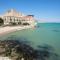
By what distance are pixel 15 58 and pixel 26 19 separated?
100 meters

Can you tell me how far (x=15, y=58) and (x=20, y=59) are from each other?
0.78m

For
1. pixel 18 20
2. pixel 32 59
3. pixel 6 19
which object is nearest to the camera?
pixel 32 59

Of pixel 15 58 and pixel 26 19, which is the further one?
pixel 26 19

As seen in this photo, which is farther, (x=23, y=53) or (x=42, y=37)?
(x=42, y=37)

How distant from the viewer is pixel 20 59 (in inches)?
596

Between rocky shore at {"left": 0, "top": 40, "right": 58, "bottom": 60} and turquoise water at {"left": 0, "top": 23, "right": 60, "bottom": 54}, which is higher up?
rocky shore at {"left": 0, "top": 40, "right": 58, "bottom": 60}

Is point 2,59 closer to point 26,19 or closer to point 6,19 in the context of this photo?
point 6,19

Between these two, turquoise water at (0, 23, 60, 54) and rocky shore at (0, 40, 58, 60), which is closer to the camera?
rocky shore at (0, 40, 58, 60)

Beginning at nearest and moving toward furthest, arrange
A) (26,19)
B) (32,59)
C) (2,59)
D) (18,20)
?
(2,59) → (32,59) → (18,20) → (26,19)

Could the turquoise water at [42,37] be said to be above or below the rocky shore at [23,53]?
below

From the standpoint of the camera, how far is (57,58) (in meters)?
18.0

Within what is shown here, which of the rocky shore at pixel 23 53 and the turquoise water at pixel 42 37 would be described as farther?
the turquoise water at pixel 42 37

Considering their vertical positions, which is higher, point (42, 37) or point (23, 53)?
point (23, 53)

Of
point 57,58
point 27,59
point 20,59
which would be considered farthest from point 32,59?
point 57,58
